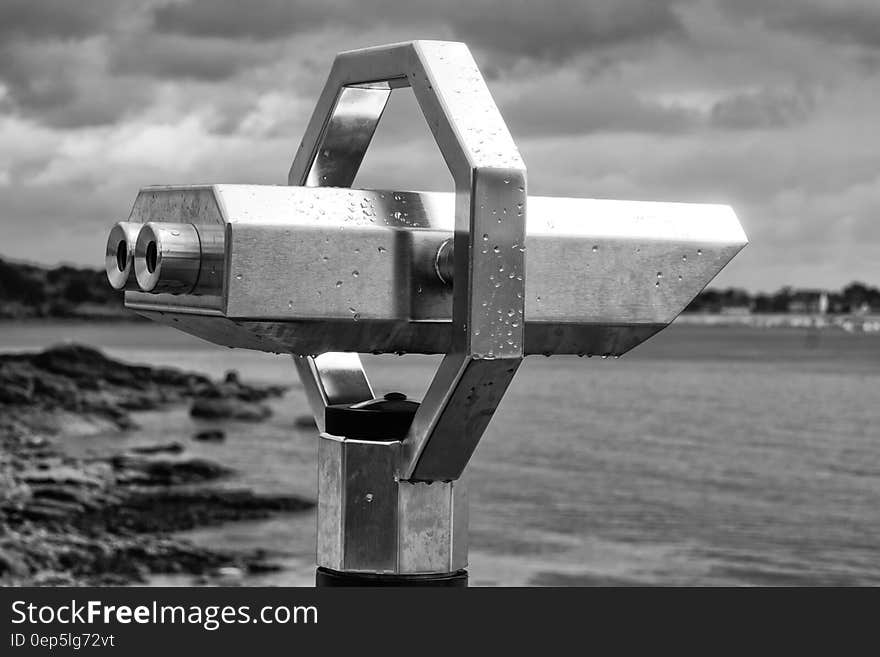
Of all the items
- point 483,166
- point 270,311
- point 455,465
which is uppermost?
point 483,166

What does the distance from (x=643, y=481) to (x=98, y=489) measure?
3052 centimetres

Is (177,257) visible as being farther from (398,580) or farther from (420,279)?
(398,580)

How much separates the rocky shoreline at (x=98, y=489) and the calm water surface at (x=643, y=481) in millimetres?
1139

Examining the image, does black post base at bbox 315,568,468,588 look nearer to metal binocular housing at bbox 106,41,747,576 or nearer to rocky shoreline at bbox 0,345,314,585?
metal binocular housing at bbox 106,41,747,576

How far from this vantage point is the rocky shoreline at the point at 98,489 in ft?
79.1

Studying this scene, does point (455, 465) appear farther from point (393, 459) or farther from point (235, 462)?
point (235, 462)

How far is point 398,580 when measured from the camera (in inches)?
69.9

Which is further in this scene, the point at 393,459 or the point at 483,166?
the point at 393,459

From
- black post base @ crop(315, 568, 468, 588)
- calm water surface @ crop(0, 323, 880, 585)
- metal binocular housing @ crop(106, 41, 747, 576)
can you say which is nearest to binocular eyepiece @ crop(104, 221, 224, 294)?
metal binocular housing @ crop(106, 41, 747, 576)

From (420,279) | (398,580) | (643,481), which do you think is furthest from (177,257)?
(643,481)

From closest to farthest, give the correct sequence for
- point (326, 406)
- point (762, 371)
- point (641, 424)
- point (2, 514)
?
point (326, 406) → point (2, 514) → point (641, 424) → point (762, 371)
